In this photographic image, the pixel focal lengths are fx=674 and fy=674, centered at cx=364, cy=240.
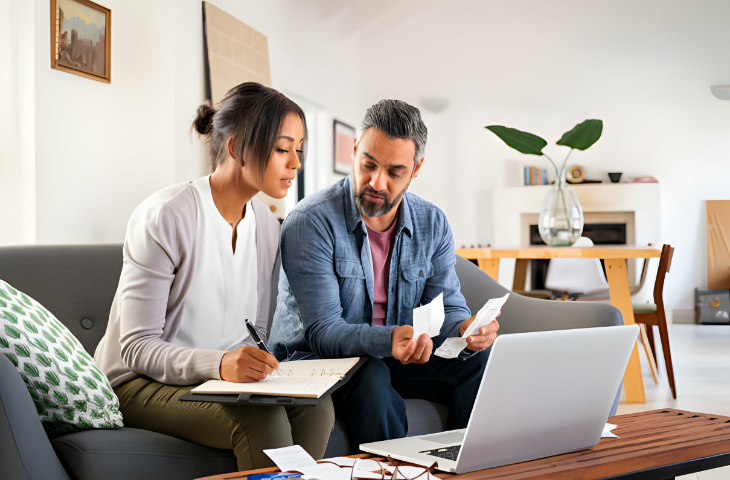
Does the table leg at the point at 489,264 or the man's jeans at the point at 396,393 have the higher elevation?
the table leg at the point at 489,264

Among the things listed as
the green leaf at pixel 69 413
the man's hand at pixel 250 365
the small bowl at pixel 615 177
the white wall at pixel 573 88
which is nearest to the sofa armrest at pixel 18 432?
the green leaf at pixel 69 413

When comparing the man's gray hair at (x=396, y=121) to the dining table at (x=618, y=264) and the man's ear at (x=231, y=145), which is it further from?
the dining table at (x=618, y=264)

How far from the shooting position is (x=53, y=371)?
1242mm

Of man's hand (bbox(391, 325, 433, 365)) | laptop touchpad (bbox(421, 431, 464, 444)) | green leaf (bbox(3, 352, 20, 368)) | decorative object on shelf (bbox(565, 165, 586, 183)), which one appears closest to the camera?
laptop touchpad (bbox(421, 431, 464, 444))

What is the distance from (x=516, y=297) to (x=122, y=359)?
124 centimetres

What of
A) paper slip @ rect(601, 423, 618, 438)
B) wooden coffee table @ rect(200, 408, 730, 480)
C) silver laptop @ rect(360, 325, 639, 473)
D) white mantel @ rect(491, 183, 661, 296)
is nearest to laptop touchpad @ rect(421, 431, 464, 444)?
silver laptop @ rect(360, 325, 639, 473)

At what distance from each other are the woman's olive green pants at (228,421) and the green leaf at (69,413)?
13cm

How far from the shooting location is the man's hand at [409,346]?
142 centimetres

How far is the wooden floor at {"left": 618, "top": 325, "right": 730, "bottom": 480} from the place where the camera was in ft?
10.3

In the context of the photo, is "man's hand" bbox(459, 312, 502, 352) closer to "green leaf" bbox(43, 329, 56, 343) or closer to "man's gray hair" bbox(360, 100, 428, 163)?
"man's gray hair" bbox(360, 100, 428, 163)

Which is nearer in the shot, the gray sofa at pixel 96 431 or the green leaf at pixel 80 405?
the gray sofa at pixel 96 431

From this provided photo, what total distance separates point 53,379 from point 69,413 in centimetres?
8

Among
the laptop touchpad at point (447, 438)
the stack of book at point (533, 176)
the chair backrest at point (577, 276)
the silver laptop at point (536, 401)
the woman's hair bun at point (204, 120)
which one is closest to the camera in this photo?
the silver laptop at point (536, 401)

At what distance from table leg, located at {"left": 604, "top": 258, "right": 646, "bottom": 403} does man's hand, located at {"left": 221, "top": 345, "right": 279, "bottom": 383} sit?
95.0 inches
